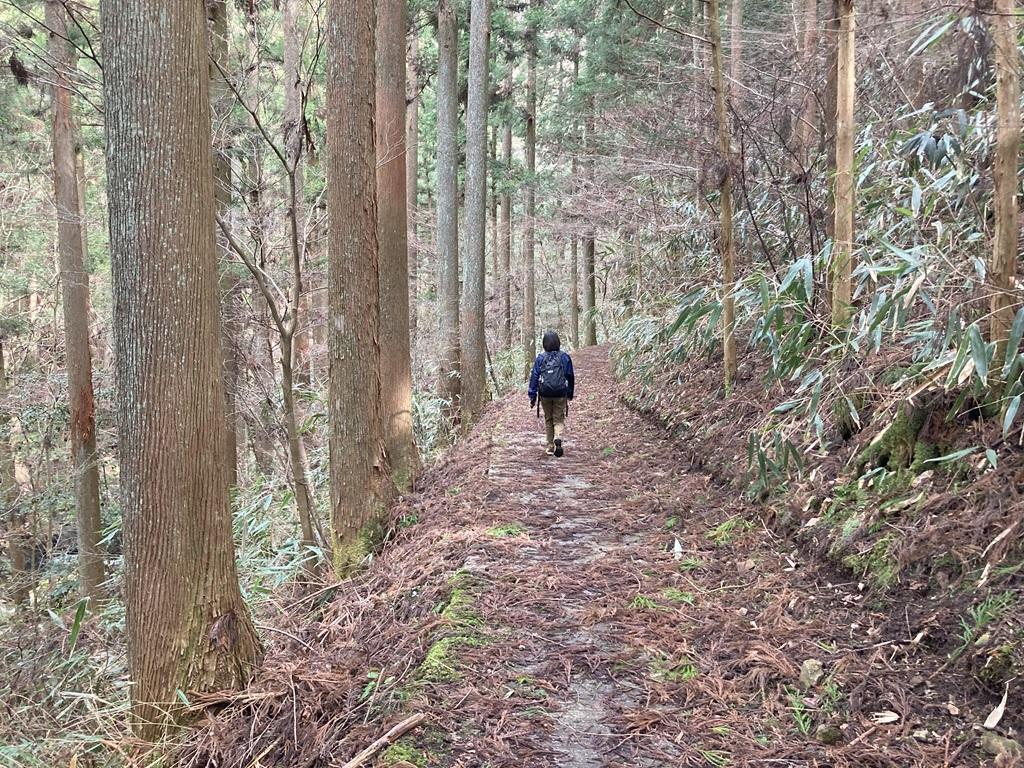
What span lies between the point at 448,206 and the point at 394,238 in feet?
15.9

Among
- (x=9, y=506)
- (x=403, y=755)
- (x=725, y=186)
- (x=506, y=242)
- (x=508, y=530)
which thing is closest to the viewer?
(x=403, y=755)

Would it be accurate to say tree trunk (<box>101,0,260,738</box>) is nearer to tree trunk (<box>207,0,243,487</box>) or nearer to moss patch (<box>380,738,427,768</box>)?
moss patch (<box>380,738,427,768</box>)

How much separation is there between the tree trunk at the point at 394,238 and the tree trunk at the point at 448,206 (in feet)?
13.7

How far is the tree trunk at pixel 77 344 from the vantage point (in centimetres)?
941

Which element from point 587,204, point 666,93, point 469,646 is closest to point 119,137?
point 469,646

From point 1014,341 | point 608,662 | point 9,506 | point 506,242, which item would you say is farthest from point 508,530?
point 506,242

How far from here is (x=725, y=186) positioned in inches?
270

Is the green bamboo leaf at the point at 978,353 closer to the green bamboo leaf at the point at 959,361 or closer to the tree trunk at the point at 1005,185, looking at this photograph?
the green bamboo leaf at the point at 959,361

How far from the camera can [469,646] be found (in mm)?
3459

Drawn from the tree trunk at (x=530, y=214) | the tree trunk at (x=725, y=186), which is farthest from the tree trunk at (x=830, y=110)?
the tree trunk at (x=530, y=214)

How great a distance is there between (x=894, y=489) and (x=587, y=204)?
1292 centimetres

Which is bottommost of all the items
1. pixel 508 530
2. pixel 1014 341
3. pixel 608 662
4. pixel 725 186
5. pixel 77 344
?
pixel 608 662

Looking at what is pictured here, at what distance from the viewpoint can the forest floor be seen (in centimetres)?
266

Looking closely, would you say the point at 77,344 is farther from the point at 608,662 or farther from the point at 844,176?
the point at 844,176
